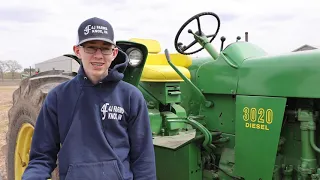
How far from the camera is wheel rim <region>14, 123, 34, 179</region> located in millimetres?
3254

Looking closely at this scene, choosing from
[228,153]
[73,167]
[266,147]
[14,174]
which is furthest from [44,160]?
[14,174]

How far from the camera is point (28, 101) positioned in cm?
315

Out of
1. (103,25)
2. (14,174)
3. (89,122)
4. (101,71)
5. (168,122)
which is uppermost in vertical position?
(103,25)

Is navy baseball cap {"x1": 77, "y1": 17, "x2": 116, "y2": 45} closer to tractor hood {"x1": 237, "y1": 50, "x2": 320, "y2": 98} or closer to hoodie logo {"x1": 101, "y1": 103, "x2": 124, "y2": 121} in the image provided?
hoodie logo {"x1": 101, "y1": 103, "x2": 124, "y2": 121}

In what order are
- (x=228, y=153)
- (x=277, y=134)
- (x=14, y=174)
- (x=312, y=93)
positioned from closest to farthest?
(x=312, y=93) < (x=277, y=134) < (x=228, y=153) < (x=14, y=174)

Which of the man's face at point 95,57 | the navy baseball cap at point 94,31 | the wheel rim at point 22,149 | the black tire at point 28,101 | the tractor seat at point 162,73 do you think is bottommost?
the wheel rim at point 22,149

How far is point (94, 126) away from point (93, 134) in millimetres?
35

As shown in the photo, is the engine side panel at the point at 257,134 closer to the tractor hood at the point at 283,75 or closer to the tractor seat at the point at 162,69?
the tractor hood at the point at 283,75

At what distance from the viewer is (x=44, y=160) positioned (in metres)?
1.55

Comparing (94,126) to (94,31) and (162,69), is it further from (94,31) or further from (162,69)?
(162,69)

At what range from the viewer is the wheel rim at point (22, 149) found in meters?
3.25

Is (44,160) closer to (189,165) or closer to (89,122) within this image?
(89,122)

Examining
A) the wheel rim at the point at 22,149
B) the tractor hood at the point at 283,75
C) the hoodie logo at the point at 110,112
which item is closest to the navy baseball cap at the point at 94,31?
the hoodie logo at the point at 110,112

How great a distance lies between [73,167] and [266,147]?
1558 millimetres
